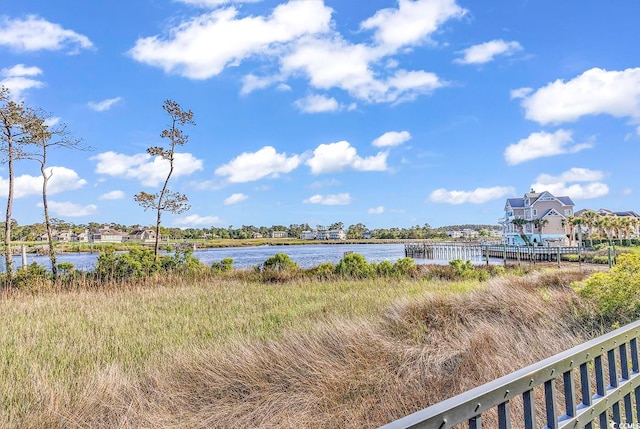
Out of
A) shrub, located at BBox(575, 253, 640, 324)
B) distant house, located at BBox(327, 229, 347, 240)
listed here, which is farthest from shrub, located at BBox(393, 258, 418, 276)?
distant house, located at BBox(327, 229, 347, 240)

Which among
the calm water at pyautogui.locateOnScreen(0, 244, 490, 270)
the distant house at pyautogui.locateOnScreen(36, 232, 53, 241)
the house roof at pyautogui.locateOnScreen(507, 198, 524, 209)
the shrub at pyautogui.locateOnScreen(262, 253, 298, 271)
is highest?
the house roof at pyautogui.locateOnScreen(507, 198, 524, 209)

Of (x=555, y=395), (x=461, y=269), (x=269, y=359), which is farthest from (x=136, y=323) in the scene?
(x=461, y=269)

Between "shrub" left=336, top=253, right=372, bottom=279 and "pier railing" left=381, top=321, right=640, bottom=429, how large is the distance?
1123 centimetres

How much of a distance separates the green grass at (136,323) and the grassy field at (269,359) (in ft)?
0.10

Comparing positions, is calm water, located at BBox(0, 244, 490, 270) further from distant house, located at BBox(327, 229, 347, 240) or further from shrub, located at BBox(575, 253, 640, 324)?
distant house, located at BBox(327, 229, 347, 240)

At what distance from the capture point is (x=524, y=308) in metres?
5.54

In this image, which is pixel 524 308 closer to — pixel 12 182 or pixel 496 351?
pixel 496 351

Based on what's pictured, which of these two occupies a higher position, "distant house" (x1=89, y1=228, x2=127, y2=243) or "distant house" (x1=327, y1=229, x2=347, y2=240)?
"distant house" (x1=89, y1=228, x2=127, y2=243)

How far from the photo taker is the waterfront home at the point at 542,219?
176ft

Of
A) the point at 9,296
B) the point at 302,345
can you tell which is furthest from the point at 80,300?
the point at 302,345

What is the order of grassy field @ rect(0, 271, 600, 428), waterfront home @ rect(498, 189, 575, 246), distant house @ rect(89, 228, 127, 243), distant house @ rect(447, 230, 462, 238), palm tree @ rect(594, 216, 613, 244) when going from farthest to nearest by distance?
distant house @ rect(447, 230, 462, 238), distant house @ rect(89, 228, 127, 243), waterfront home @ rect(498, 189, 575, 246), palm tree @ rect(594, 216, 613, 244), grassy field @ rect(0, 271, 600, 428)

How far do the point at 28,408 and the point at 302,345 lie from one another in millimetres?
2367

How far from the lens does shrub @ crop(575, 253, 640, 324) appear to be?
4.96m

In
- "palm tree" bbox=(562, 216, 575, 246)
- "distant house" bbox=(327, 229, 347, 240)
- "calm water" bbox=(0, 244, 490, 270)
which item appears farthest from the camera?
"distant house" bbox=(327, 229, 347, 240)
